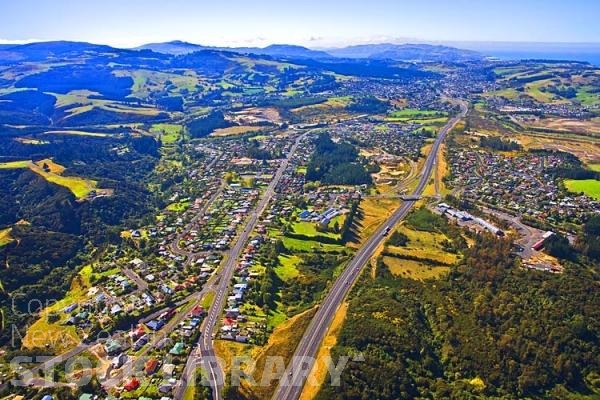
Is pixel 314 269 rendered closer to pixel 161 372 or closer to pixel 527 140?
pixel 161 372

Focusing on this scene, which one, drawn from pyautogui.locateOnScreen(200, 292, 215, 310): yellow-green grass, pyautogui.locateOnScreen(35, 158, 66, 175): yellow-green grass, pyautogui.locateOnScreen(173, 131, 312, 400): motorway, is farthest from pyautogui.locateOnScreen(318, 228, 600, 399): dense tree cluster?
pyautogui.locateOnScreen(35, 158, 66, 175): yellow-green grass

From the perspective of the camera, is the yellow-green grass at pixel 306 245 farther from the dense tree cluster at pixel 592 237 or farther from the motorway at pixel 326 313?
the dense tree cluster at pixel 592 237

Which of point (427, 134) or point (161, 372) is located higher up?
point (427, 134)

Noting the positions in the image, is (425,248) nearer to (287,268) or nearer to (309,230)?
(309,230)

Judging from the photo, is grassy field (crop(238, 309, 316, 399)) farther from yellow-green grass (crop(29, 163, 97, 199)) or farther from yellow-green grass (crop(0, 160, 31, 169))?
yellow-green grass (crop(0, 160, 31, 169))

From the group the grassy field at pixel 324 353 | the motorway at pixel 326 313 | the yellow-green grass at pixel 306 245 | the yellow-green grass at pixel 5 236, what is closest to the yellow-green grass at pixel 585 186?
the motorway at pixel 326 313

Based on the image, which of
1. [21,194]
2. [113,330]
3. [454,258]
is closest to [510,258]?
[454,258]
